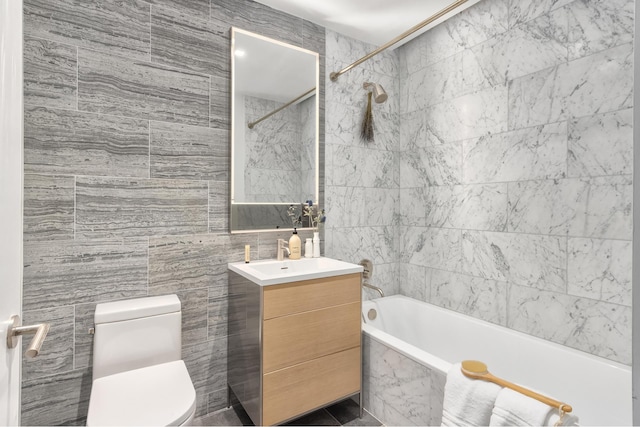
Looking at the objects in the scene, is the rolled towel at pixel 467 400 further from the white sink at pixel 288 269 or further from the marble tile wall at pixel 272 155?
the marble tile wall at pixel 272 155

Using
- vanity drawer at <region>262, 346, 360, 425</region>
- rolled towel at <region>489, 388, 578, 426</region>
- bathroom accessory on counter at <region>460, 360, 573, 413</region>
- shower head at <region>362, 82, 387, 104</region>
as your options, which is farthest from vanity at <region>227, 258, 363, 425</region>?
shower head at <region>362, 82, 387, 104</region>

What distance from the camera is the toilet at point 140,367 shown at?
1.36m

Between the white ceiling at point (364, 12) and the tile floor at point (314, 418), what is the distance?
107 inches

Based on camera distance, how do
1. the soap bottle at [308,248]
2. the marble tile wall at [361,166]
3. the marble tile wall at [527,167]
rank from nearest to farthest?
the marble tile wall at [527,167], the soap bottle at [308,248], the marble tile wall at [361,166]

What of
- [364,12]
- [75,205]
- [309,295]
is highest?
[364,12]

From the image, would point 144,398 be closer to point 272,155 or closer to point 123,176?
point 123,176

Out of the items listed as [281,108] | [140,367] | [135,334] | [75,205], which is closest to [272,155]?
[281,108]

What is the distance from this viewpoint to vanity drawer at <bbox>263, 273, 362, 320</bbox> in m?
1.80

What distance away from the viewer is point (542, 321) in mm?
2078

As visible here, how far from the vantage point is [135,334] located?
1.74 metres

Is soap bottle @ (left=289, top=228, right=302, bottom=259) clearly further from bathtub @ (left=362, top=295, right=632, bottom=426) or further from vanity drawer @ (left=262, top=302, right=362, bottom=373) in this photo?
bathtub @ (left=362, top=295, right=632, bottom=426)

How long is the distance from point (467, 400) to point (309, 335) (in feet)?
2.83

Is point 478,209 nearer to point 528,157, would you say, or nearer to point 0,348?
point 528,157

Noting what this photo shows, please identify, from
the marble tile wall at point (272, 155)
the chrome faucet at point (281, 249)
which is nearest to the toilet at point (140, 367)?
the chrome faucet at point (281, 249)
